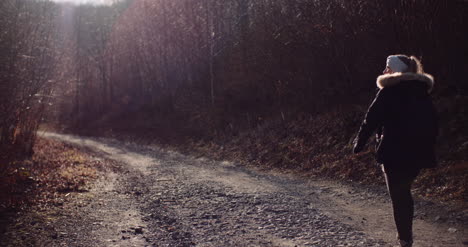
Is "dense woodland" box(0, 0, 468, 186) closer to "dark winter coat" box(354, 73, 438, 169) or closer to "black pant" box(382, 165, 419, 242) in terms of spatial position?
"black pant" box(382, 165, 419, 242)

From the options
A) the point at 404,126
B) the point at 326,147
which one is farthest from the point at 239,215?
the point at 326,147

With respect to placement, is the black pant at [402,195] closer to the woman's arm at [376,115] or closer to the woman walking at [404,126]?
the woman walking at [404,126]

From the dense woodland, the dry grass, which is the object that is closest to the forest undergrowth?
the dense woodland

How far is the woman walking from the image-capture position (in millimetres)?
4617

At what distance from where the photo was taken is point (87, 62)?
1686 inches

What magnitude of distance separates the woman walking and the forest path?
121 cm

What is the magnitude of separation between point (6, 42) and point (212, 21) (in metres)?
16.8

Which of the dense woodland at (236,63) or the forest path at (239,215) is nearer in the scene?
the forest path at (239,215)

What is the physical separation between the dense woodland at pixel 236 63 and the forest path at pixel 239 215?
295 cm

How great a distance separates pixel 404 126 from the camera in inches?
183

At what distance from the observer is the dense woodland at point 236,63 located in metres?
11.7

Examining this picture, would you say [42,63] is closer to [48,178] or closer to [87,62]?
[48,178]

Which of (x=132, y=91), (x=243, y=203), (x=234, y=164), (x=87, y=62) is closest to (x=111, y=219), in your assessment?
(x=243, y=203)

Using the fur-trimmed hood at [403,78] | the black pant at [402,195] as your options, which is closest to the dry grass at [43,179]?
the black pant at [402,195]
